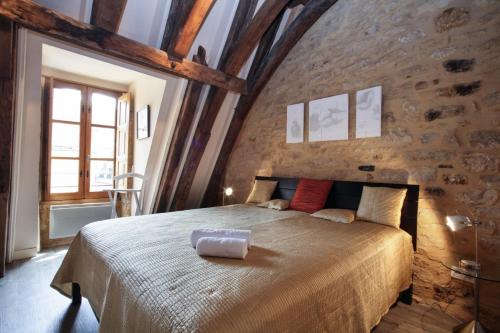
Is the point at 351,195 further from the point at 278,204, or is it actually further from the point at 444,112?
the point at 444,112

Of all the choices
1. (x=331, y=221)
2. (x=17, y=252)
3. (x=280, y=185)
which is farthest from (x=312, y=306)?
(x=17, y=252)

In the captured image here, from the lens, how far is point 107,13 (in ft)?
7.53

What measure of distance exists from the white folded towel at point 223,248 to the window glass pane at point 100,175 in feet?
12.5

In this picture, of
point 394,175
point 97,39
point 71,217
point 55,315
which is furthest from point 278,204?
point 71,217

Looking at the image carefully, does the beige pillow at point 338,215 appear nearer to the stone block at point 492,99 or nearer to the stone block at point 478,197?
the stone block at point 478,197

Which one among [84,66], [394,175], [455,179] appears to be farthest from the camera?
[84,66]

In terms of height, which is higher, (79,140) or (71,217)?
(79,140)

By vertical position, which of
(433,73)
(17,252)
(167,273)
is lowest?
(17,252)

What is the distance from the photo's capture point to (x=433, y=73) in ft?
7.43

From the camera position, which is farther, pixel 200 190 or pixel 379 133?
pixel 200 190

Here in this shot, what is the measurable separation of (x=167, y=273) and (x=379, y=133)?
240cm

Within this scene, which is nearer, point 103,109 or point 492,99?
point 492,99

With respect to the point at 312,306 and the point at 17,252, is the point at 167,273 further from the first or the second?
the point at 17,252

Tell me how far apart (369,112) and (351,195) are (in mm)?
915
